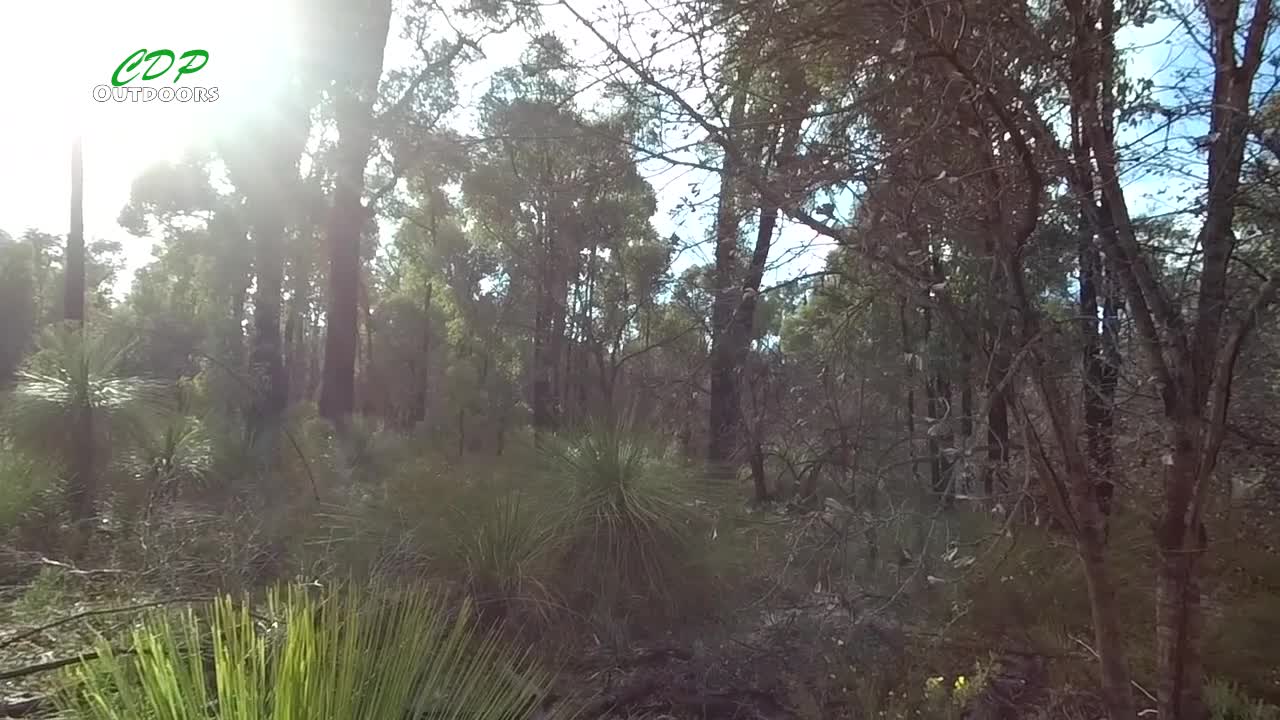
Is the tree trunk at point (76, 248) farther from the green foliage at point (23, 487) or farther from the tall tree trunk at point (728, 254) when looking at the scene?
the tall tree trunk at point (728, 254)

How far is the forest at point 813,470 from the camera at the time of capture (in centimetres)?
276

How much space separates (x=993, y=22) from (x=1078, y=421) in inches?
70.0

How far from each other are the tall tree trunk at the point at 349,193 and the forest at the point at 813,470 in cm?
337

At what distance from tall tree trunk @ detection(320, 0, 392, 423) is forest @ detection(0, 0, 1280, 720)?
337 cm

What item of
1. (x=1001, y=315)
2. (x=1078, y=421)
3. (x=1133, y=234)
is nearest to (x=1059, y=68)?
(x=1133, y=234)

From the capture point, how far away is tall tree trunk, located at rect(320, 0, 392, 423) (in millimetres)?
12711

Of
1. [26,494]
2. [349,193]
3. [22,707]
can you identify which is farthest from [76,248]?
[22,707]

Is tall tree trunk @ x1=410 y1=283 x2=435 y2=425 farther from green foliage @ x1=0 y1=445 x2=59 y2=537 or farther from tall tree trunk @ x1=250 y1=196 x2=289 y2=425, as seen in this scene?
green foliage @ x1=0 y1=445 x2=59 y2=537

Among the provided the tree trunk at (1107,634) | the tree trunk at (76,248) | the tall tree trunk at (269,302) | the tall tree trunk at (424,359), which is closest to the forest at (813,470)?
the tree trunk at (1107,634)

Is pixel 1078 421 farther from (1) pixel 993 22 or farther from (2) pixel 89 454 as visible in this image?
(2) pixel 89 454

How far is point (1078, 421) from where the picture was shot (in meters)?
3.58

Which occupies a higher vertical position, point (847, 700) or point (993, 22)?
point (993, 22)

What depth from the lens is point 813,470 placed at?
11.3 feet

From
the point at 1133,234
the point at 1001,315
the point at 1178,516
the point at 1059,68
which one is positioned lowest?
the point at 1178,516
